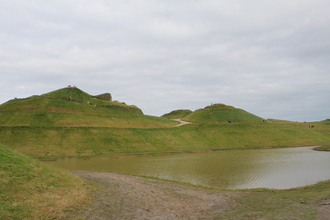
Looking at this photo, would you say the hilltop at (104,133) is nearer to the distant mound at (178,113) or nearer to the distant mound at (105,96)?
the distant mound at (105,96)

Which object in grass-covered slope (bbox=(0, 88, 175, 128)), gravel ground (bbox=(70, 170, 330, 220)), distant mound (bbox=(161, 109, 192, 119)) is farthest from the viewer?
distant mound (bbox=(161, 109, 192, 119))

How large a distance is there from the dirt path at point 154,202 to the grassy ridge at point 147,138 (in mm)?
41735

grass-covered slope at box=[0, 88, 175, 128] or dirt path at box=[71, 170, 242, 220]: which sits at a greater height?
grass-covered slope at box=[0, 88, 175, 128]

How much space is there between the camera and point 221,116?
130m

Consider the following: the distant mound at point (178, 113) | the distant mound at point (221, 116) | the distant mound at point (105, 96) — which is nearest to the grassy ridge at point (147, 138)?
the distant mound at point (221, 116)

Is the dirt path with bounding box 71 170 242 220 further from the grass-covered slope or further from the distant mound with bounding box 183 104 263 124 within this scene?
the distant mound with bounding box 183 104 263 124

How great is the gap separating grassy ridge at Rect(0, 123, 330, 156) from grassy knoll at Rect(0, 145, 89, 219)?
40519mm

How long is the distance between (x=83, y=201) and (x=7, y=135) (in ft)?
197

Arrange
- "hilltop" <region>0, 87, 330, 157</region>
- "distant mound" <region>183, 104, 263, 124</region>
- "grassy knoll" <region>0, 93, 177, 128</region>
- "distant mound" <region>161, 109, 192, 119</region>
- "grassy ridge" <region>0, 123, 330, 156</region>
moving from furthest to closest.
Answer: "distant mound" <region>161, 109, 192, 119</region> < "distant mound" <region>183, 104, 263, 124</region> < "grassy knoll" <region>0, 93, 177, 128</region> < "hilltop" <region>0, 87, 330, 157</region> < "grassy ridge" <region>0, 123, 330, 156</region>

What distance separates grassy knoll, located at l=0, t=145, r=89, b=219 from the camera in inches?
477

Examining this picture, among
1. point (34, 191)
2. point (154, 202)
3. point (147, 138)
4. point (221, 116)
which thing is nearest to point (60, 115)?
point (147, 138)

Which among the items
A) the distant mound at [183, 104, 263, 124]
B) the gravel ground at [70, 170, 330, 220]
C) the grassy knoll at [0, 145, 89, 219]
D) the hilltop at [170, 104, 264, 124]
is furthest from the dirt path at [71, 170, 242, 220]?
the distant mound at [183, 104, 263, 124]

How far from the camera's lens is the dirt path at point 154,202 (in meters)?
13.6

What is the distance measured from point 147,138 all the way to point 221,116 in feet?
220
